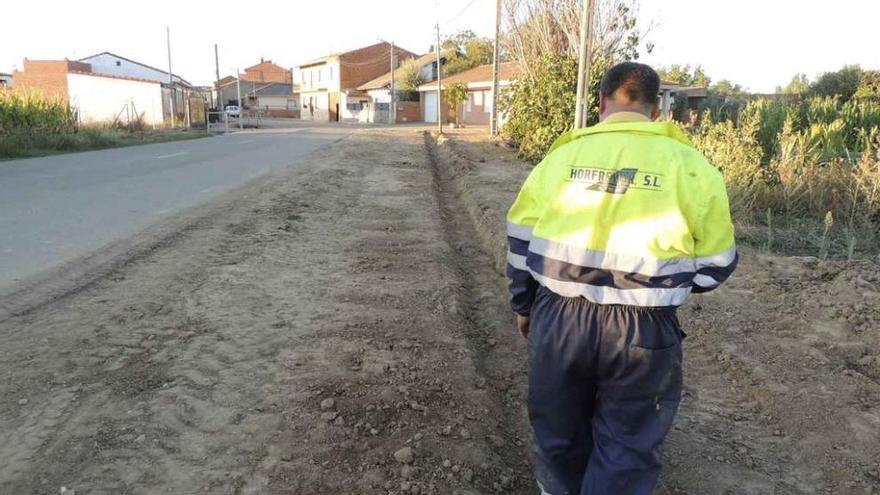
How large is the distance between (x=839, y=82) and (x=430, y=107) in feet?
99.6

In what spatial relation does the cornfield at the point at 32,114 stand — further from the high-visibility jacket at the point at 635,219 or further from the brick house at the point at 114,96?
the high-visibility jacket at the point at 635,219

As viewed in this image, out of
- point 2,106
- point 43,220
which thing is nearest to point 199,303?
point 43,220

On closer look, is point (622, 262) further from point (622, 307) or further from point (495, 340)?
point (495, 340)

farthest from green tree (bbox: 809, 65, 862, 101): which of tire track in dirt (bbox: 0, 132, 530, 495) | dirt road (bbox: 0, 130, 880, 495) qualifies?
tire track in dirt (bbox: 0, 132, 530, 495)

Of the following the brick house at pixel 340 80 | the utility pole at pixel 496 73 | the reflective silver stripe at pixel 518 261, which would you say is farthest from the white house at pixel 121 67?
the reflective silver stripe at pixel 518 261

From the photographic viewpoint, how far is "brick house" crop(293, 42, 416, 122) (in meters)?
64.9

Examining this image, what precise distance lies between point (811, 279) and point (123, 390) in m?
5.38

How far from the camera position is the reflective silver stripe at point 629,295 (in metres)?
2.14

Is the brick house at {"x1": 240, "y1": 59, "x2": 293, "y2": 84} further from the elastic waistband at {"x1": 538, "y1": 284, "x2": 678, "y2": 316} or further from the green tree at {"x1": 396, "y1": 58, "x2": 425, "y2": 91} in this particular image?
the elastic waistband at {"x1": 538, "y1": 284, "x2": 678, "y2": 316}

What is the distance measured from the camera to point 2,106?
20.6 meters

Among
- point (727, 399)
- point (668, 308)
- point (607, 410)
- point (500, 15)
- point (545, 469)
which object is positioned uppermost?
point (500, 15)

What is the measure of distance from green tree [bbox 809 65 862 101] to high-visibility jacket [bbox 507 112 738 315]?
3785cm

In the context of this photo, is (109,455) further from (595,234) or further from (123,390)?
(595,234)

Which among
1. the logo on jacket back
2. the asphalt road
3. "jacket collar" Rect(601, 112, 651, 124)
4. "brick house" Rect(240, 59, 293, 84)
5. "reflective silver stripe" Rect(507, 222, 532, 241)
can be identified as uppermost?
"brick house" Rect(240, 59, 293, 84)
